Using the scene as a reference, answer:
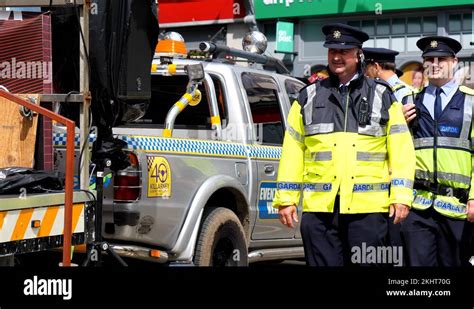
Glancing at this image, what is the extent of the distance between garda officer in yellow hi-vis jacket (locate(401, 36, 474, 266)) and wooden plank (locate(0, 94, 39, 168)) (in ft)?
7.85

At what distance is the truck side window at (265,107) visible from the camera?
805cm

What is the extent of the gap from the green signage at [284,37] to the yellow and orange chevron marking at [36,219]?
16.9m

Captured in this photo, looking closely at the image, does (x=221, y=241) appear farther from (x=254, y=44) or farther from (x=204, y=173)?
(x=254, y=44)

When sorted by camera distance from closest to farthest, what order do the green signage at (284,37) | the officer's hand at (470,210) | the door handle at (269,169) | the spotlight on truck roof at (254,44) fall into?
1. the officer's hand at (470,210)
2. the door handle at (269,169)
3. the spotlight on truck roof at (254,44)
4. the green signage at (284,37)

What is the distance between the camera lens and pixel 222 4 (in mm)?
23062

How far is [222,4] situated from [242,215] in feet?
52.9

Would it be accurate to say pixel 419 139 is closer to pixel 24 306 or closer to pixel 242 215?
pixel 242 215

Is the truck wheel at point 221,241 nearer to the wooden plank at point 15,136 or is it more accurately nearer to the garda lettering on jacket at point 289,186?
the garda lettering on jacket at point 289,186

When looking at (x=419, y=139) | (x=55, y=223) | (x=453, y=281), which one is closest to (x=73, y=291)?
(x=55, y=223)

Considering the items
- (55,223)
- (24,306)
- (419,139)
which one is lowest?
(24,306)

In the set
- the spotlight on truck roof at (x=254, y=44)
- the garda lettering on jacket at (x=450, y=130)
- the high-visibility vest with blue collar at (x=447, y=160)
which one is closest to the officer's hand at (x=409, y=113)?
the high-visibility vest with blue collar at (x=447, y=160)

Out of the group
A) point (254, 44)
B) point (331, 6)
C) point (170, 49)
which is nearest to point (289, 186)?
point (170, 49)

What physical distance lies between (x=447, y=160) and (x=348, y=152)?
3.09 ft

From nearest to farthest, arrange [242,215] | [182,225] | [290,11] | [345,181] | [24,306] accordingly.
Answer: [24,306] < [345,181] < [182,225] < [242,215] < [290,11]
